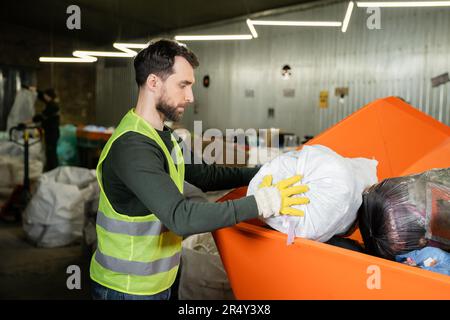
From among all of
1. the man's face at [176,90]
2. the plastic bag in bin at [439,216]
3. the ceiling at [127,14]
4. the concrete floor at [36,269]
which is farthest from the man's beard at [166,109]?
the ceiling at [127,14]

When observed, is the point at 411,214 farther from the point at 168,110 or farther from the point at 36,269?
the point at 36,269

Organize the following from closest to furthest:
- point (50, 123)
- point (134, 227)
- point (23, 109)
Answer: point (134, 227)
point (50, 123)
point (23, 109)

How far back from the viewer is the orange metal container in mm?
940

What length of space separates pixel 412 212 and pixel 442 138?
81 centimetres

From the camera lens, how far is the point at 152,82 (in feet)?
4.29

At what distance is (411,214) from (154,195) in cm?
72

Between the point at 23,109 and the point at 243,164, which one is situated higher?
the point at 23,109

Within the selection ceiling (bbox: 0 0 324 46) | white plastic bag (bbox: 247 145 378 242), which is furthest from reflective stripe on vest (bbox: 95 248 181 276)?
ceiling (bbox: 0 0 324 46)

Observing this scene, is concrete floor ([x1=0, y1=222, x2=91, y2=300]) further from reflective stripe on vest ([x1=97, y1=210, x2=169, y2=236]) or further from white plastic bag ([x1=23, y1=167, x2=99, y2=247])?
reflective stripe on vest ([x1=97, y1=210, x2=169, y2=236])

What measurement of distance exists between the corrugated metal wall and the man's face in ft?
17.2

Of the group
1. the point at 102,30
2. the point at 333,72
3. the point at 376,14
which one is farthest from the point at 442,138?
the point at 102,30

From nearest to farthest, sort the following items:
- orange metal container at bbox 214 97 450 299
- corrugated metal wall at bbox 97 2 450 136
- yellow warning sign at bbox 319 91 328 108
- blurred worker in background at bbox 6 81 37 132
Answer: orange metal container at bbox 214 97 450 299 → corrugated metal wall at bbox 97 2 450 136 → yellow warning sign at bbox 319 91 328 108 → blurred worker in background at bbox 6 81 37 132

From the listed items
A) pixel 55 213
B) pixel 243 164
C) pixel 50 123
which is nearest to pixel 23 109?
pixel 50 123
